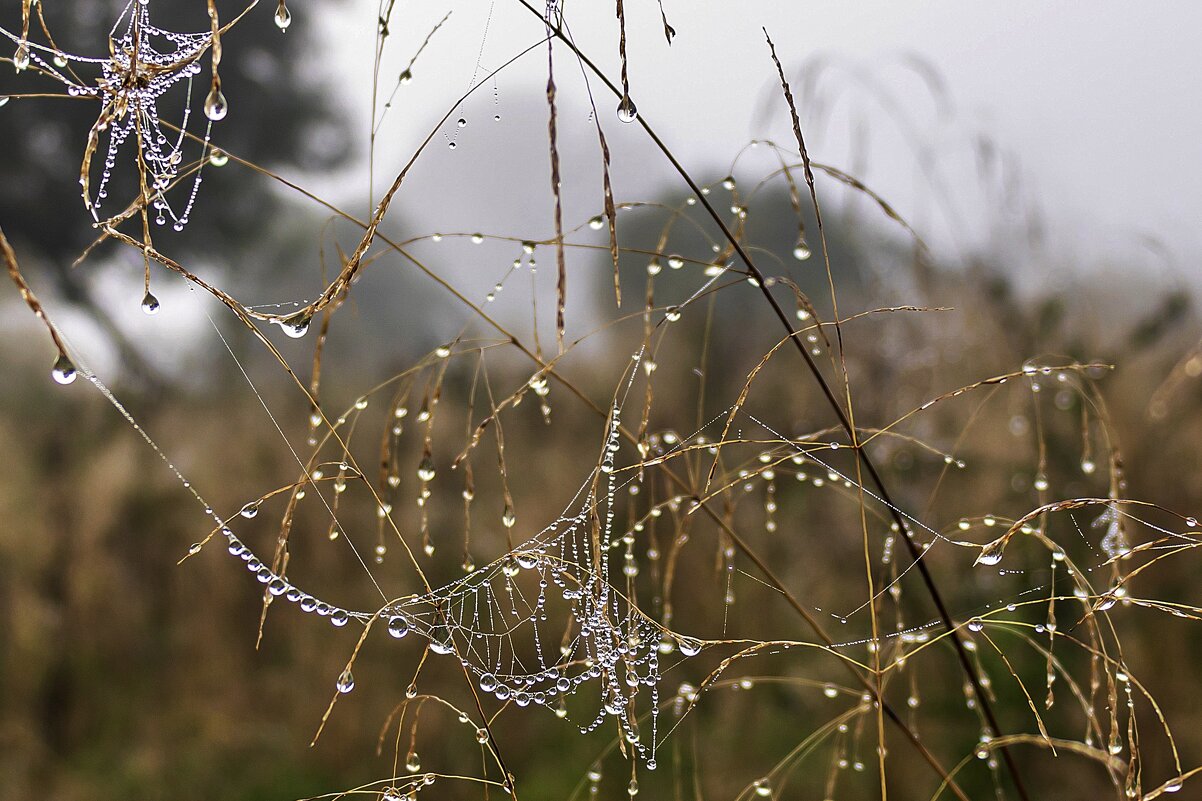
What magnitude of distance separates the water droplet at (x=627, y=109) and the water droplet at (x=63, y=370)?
1.13 feet

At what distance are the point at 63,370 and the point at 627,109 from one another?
1.17ft

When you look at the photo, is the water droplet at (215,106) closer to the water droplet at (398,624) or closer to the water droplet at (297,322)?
the water droplet at (297,322)

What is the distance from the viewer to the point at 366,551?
7.98 feet

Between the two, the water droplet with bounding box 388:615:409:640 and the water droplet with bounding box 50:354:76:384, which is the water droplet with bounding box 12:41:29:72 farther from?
the water droplet with bounding box 388:615:409:640

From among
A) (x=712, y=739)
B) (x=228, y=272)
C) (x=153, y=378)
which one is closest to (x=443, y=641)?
(x=712, y=739)

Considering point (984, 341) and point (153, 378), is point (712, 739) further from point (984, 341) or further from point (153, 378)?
point (153, 378)

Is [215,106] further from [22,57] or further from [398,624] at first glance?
[398,624]

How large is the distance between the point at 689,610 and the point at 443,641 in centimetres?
174

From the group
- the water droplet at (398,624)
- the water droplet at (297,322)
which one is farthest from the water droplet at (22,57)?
the water droplet at (398,624)

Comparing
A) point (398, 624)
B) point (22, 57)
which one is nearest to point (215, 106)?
point (22, 57)

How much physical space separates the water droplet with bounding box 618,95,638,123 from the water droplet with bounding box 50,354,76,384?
1.13ft

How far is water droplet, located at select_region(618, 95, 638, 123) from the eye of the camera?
1.81 feet

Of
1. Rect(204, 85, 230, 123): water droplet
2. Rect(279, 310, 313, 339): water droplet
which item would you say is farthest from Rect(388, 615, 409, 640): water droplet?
Rect(204, 85, 230, 123): water droplet

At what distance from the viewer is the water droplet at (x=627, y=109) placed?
0.55 metres
